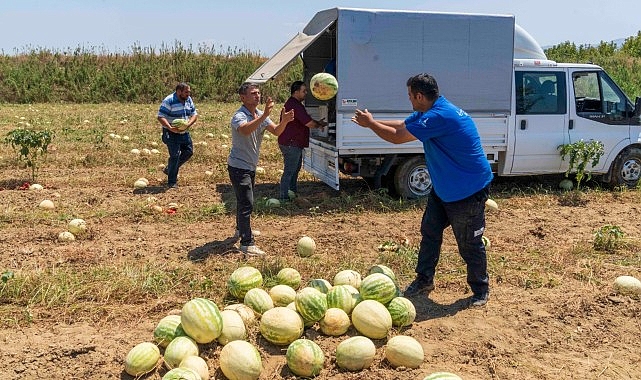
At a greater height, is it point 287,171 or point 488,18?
point 488,18

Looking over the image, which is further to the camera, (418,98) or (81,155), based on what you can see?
(81,155)

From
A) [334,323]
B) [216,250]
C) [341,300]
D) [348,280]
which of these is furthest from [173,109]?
[334,323]

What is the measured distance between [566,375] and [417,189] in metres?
5.71

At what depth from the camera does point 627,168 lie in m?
10.8

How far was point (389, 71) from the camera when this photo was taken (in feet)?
29.8

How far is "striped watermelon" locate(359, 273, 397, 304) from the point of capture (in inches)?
193

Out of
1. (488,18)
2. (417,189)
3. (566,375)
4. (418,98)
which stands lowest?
(566,375)

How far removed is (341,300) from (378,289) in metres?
0.33

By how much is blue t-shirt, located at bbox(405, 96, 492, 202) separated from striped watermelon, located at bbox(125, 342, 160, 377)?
291cm

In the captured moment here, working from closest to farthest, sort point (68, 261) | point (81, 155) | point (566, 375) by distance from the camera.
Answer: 1. point (566, 375)
2. point (68, 261)
3. point (81, 155)

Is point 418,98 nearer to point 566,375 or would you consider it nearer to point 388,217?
point 566,375

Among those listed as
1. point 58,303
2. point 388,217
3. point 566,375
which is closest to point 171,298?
point 58,303

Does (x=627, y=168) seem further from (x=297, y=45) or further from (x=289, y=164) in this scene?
(x=297, y=45)

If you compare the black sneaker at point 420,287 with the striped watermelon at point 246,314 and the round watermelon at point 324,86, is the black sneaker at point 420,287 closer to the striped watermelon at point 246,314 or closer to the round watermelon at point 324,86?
the striped watermelon at point 246,314
